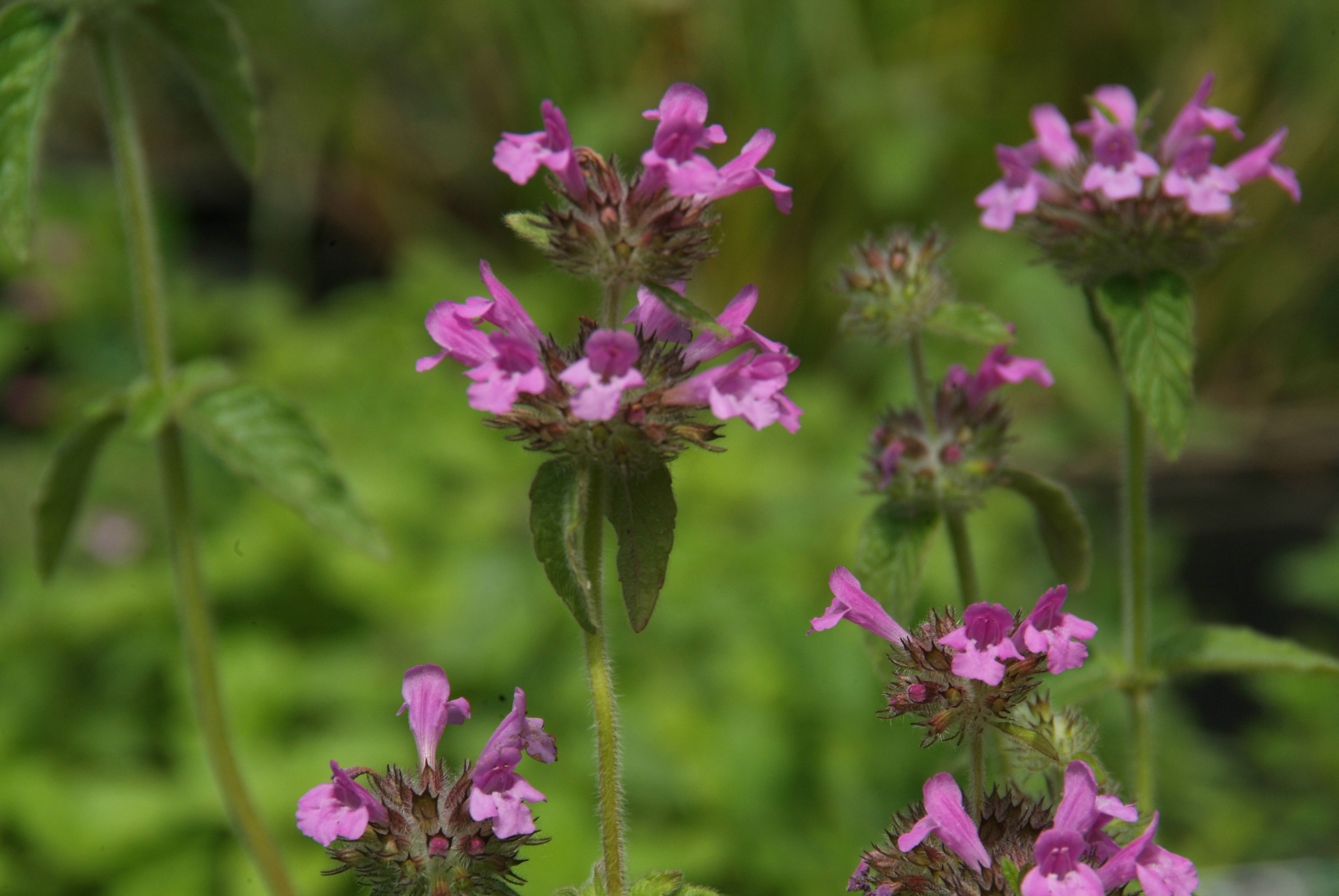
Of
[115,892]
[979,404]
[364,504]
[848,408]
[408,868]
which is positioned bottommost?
[408,868]

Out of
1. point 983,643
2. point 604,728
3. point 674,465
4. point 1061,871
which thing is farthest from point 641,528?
point 674,465

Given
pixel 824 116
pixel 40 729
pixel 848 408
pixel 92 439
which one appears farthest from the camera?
pixel 824 116

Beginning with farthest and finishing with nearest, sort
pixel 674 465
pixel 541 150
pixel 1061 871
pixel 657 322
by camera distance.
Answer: pixel 674 465 → pixel 657 322 → pixel 541 150 → pixel 1061 871

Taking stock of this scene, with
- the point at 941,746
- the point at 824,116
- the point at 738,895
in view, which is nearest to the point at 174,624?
the point at 738,895

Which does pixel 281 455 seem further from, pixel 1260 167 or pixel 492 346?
pixel 1260 167

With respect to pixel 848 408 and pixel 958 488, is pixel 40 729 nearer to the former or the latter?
pixel 958 488

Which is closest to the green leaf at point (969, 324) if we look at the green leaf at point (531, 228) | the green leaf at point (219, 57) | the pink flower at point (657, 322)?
the pink flower at point (657, 322)
